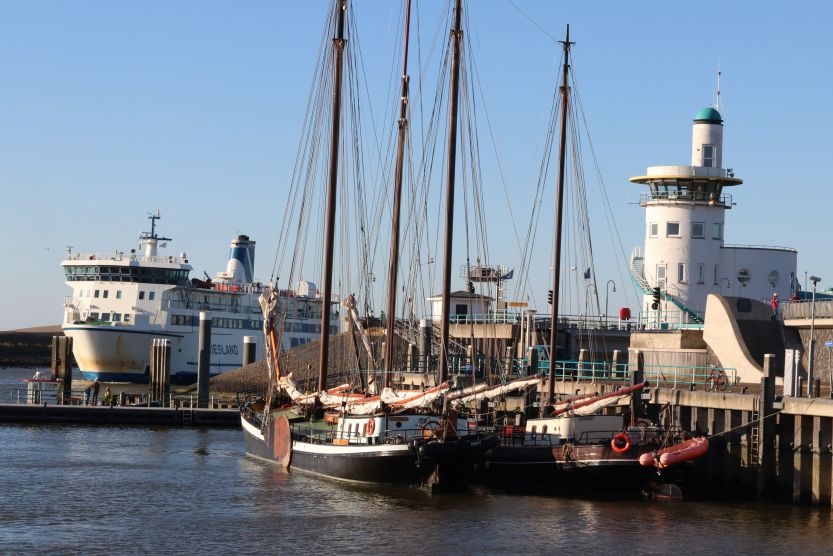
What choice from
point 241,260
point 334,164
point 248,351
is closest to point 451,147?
point 334,164

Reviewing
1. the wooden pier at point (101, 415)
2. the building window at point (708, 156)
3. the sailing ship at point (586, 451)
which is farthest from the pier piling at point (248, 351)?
the sailing ship at point (586, 451)

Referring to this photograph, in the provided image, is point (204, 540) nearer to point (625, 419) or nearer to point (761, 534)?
point (761, 534)

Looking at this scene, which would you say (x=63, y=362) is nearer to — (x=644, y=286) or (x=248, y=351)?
(x=248, y=351)

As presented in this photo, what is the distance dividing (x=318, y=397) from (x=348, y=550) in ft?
57.0

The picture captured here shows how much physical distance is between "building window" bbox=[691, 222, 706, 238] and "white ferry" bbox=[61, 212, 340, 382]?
44.8 m

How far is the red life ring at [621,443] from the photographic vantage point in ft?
126

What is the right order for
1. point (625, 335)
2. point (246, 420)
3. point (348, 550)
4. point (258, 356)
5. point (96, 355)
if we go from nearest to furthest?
point (348, 550)
point (246, 420)
point (625, 335)
point (96, 355)
point (258, 356)

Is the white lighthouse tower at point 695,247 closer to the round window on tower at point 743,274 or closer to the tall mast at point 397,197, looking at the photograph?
the round window on tower at point 743,274

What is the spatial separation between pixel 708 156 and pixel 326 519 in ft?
129

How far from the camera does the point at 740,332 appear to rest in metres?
49.5

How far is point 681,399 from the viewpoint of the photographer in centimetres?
4191

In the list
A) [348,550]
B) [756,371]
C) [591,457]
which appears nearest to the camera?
[348,550]

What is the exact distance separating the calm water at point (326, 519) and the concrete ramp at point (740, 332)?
492 inches

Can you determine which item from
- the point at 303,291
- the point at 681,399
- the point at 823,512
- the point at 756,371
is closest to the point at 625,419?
the point at 681,399
